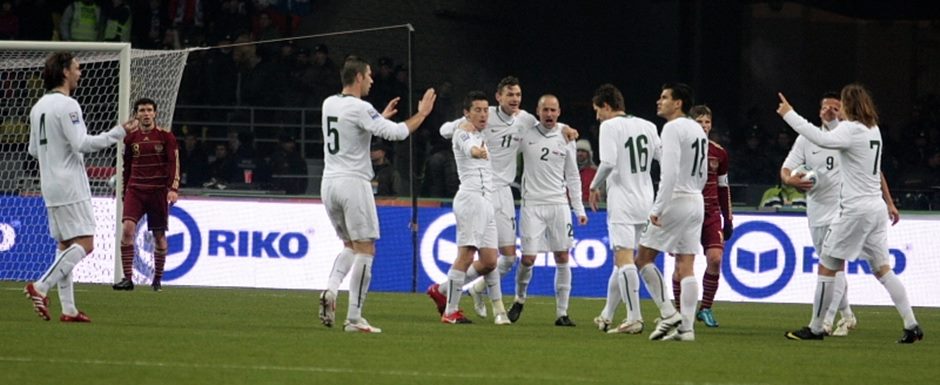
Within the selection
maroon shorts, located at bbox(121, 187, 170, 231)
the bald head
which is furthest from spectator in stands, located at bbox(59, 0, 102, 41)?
the bald head

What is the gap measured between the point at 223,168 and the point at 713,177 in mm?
10720

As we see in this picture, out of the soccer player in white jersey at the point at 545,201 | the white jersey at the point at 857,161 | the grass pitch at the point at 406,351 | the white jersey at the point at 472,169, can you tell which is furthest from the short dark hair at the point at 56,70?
the white jersey at the point at 857,161

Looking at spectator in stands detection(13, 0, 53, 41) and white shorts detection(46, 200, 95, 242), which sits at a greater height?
spectator in stands detection(13, 0, 53, 41)

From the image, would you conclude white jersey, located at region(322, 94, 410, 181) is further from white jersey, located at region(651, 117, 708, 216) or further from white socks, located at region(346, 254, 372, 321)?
white jersey, located at region(651, 117, 708, 216)

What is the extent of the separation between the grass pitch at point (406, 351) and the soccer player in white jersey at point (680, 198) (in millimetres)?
323

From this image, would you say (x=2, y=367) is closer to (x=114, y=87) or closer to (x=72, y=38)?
(x=114, y=87)

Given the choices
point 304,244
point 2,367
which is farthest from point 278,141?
point 2,367

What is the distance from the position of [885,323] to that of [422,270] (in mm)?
6100

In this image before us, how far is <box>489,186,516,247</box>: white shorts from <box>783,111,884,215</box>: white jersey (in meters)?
3.10

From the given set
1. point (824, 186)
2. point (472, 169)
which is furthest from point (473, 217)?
point (824, 186)

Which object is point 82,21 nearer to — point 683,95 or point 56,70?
point 56,70

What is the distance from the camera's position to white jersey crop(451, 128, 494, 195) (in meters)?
14.2

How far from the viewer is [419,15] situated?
28906 millimetres

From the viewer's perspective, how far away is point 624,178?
1382 centimetres
